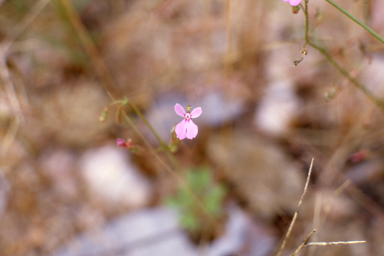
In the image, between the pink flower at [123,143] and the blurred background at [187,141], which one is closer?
the pink flower at [123,143]

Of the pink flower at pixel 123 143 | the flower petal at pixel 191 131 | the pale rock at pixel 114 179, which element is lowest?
the flower petal at pixel 191 131

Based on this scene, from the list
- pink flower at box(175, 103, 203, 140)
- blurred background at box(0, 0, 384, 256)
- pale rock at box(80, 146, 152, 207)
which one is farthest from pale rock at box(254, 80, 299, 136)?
pink flower at box(175, 103, 203, 140)

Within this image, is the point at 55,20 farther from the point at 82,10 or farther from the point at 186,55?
the point at 186,55

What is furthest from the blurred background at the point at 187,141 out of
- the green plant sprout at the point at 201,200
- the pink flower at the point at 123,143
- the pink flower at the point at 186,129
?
the pink flower at the point at 186,129

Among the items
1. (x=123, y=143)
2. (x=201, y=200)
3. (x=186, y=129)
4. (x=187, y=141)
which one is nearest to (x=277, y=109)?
(x=187, y=141)

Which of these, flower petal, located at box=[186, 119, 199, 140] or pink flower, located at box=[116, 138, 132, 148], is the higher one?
pink flower, located at box=[116, 138, 132, 148]

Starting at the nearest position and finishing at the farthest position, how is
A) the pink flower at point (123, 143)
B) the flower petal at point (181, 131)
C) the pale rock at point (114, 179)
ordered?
the flower petal at point (181, 131), the pink flower at point (123, 143), the pale rock at point (114, 179)

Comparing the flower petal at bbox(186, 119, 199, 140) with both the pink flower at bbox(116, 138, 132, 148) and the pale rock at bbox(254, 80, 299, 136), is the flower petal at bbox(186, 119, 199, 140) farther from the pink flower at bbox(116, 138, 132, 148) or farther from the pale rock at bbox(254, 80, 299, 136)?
the pale rock at bbox(254, 80, 299, 136)

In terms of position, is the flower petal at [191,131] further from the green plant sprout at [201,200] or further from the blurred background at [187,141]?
the green plant sprout at [201,200]

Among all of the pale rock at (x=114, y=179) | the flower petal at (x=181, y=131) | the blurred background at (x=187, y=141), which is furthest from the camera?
the pale rock at (x=114, y=179)
